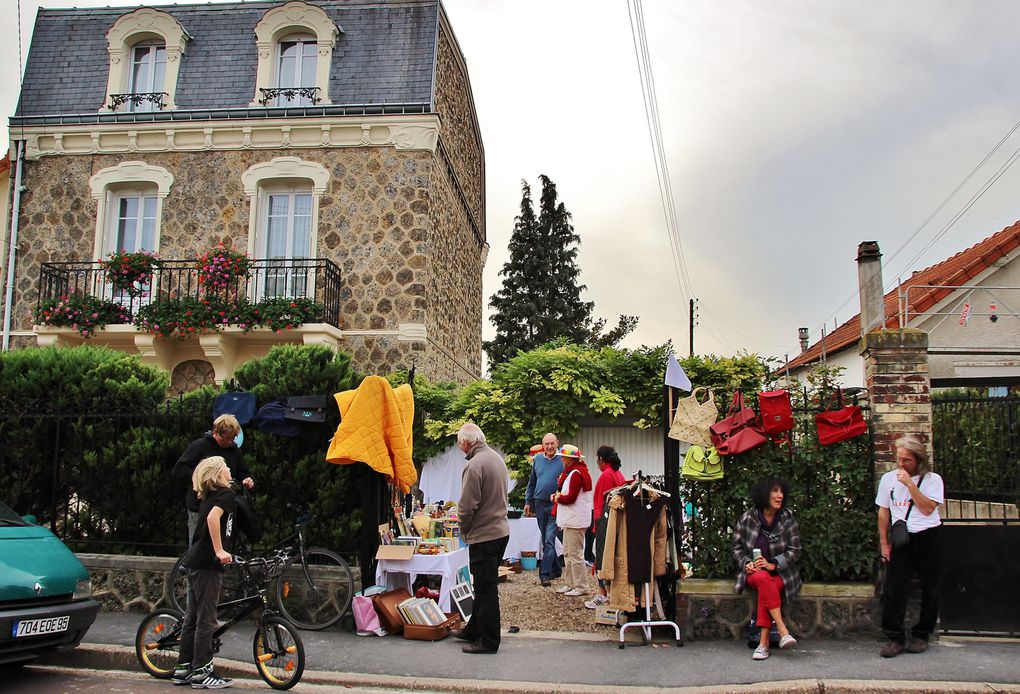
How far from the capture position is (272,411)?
8.09m

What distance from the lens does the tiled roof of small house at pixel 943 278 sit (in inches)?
626

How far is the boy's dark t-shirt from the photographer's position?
5.88m

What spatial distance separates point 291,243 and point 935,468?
40.2 ft

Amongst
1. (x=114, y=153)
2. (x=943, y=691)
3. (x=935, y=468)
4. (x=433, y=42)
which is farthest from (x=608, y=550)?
(x=114, y=153)

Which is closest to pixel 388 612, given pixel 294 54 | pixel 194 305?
pixel 194 305

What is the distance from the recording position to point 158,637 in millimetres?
6387

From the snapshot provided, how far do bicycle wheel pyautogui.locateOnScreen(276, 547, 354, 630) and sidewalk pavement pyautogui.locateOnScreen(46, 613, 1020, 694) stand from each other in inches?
8.9

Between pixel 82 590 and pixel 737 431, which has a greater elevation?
pixel 737 431

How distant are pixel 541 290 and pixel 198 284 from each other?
1713 cm

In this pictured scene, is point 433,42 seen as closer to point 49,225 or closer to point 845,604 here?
point 49,225

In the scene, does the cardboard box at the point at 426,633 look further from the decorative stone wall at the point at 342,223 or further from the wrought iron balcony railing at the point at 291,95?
the wrought iron balcony railing at the point at 291,95

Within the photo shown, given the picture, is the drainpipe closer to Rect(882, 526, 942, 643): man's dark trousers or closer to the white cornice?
the white cornice

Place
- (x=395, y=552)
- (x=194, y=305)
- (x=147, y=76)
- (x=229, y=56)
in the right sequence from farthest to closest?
(x=147, y=76), (x=229, y=56), (x=194, y=305), (x=395, y=552)

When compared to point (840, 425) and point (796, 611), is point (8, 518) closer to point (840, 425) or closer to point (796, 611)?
point (796, 611)
